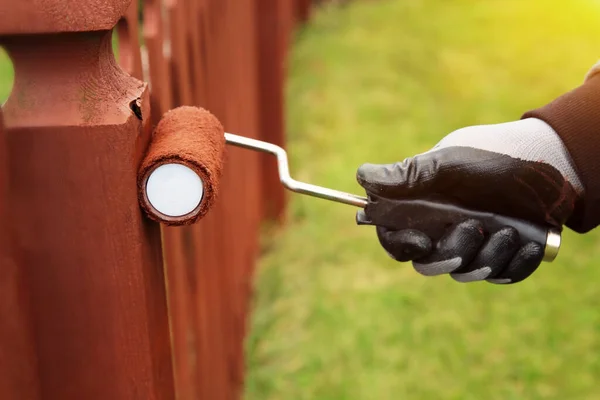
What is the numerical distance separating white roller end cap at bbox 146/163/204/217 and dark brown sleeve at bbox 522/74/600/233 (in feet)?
2.23

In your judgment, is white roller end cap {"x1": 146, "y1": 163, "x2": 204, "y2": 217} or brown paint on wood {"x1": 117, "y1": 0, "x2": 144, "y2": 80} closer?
white roller end cap {"x1": 146, "y1": 163, "x2": 204, "y2": 217}

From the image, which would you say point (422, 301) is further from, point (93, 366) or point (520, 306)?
point (93, 366)

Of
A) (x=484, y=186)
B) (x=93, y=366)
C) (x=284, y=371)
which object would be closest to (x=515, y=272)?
(x=484, y=186)

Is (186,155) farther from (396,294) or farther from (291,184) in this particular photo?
(396,294)

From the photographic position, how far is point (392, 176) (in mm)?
1097

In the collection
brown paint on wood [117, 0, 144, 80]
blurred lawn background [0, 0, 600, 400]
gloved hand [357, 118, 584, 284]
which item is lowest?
blurred lawn background [0, 0, 600, 400]

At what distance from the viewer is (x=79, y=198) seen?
0.82 metres

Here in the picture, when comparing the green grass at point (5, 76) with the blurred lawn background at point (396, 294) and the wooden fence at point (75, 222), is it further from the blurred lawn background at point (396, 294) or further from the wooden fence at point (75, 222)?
the wooden fence at point (75, 222)

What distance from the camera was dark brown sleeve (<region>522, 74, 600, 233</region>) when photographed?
1.24 meters

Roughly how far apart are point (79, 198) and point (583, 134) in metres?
0.84

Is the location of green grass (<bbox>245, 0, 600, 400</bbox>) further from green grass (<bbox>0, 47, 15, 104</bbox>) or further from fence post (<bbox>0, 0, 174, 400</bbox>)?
green grass (<bbox>0, 47, 15, 104</bbox>)

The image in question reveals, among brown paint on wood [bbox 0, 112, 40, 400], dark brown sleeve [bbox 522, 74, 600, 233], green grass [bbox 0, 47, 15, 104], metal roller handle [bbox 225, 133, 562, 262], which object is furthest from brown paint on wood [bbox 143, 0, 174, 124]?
green grass [bbox 0, 47, 15, 104]

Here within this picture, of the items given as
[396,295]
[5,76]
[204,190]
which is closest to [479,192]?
[204,190]

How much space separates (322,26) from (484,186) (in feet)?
18.2
